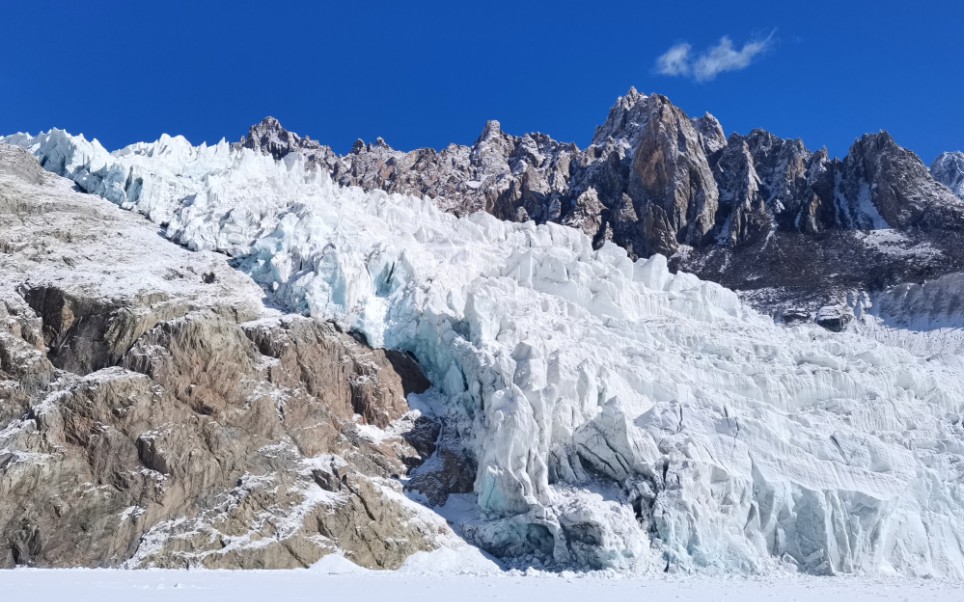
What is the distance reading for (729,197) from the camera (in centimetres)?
10025

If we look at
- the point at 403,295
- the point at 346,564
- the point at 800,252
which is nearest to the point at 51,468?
the point at 346,564

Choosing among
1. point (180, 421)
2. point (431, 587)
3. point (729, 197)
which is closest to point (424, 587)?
point (431, 587)

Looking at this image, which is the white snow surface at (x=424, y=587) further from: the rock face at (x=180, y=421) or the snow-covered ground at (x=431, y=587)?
the rock face at (x=180, y=421)

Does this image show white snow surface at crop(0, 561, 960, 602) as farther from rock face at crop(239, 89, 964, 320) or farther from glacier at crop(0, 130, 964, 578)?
rock face at crop(239, 89, 964, 320)

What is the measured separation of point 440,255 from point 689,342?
1988 cm

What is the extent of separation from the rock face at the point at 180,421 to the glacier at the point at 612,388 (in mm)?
3908

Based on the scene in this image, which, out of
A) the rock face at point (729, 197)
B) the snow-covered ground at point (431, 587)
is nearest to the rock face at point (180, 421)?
the snow-covered ground at point (431, 587)

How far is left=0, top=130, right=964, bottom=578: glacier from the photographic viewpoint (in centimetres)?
4284

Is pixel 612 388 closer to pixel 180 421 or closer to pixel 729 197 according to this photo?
pixel 180 421

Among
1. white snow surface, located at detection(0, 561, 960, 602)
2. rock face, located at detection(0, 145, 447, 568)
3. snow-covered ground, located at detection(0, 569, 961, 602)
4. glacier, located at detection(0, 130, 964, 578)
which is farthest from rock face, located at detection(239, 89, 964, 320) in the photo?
rock face, located at detection(0, 145, 447, 568)

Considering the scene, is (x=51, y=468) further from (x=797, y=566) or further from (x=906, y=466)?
(x=906, y=466)

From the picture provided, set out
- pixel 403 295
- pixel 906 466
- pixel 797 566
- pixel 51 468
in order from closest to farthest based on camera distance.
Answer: pixel 51 468 → pixel 797 566 → pixel 906 466 → pixel 403 295

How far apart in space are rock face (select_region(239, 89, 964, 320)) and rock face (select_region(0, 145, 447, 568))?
4477 cm

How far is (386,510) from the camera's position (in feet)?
141
